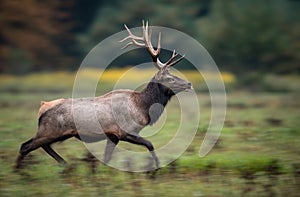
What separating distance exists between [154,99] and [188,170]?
50.2 inches

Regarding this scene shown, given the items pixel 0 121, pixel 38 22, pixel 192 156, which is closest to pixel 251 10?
pixel 38 22

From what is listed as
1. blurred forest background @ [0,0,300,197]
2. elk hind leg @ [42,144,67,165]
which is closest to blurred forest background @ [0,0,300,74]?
blurred forest background @ [0,0,300,197]

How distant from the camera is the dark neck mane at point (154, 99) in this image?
968cm

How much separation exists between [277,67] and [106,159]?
25.6m

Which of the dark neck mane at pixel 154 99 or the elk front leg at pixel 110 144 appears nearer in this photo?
the elk front leg at pixel 110 144

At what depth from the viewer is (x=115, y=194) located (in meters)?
8.06

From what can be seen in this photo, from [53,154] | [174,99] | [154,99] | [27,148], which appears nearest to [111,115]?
[154,99]

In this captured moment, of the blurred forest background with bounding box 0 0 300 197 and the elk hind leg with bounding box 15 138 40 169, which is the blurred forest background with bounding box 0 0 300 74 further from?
the elk hind leg with bounding box 15 138 40 169

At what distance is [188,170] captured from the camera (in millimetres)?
9523

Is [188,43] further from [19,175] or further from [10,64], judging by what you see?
[19,175]

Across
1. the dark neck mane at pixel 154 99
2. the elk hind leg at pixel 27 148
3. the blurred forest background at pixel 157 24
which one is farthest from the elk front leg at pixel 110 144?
the blurred forest background at pixel 157 24

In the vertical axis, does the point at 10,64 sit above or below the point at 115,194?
above

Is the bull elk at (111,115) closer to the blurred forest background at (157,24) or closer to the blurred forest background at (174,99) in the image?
the blurred forest background at (174,99)

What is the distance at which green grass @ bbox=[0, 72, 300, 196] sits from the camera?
825 centimetres
